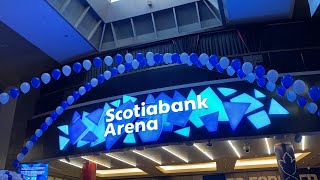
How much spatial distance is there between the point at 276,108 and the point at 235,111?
3.67ft

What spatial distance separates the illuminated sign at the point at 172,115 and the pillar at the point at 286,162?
1.07 m

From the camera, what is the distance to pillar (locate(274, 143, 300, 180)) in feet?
26.5

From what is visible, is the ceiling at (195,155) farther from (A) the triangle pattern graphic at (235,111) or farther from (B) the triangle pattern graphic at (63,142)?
(A) the triangle pattern graphic at (235,111)

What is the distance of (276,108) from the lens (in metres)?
8.29

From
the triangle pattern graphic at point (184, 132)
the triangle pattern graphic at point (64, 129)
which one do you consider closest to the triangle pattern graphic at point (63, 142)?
the triangle pattern graphic at point (64, 129)

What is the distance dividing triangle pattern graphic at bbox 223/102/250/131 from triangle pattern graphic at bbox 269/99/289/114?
63cm

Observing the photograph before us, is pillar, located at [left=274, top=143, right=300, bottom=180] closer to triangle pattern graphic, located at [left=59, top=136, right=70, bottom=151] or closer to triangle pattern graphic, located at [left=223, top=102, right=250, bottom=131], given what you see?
triangle pattern graphic, located at [left=223, top=102, right=250, bottom=131]

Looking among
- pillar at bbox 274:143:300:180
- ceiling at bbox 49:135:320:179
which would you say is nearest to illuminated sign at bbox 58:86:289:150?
ceiling at bbox 49:135:320:179

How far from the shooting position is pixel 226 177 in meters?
14.0

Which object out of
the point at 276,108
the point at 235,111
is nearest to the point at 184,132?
the point at 235,111

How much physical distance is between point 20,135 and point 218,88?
28.1 ft

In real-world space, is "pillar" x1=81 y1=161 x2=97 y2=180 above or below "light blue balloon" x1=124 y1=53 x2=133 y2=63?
below

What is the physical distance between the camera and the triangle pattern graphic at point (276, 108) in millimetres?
8227

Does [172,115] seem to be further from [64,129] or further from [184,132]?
[64,129]
